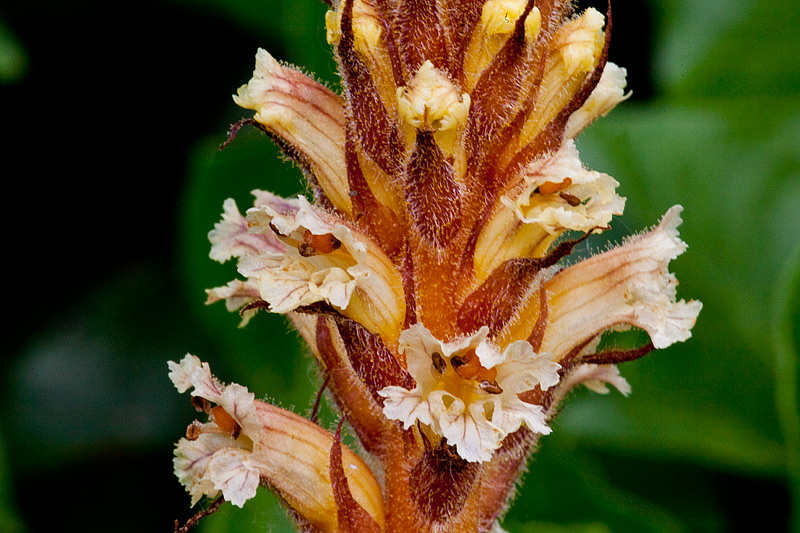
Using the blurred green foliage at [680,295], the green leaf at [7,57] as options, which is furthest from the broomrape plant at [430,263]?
the green leaf at [7,57]

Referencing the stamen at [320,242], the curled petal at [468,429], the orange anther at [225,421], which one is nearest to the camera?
the curled petal at [468,429]

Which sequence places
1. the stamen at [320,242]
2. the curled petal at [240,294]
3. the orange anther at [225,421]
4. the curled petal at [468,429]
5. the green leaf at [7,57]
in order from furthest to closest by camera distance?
the green leaf at [7,57], the curled petal at [240,294], the orange anther at [225,421], the stamen at [320,242], the curled petal at [468,429]

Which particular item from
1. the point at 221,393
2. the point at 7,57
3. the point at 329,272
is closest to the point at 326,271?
the point at 329,272

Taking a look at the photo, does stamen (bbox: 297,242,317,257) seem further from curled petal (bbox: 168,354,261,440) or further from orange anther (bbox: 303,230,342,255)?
curled petal (bbox: 168,354,261,440)

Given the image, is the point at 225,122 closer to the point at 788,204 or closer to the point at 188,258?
the point at 188,258

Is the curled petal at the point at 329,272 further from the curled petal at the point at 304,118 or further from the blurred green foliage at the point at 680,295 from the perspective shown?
the blurred green foliage at the point at 680,295

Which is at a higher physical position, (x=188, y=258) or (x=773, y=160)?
(x=773, y=160)

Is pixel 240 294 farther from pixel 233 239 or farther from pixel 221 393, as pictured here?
pixel 221 393

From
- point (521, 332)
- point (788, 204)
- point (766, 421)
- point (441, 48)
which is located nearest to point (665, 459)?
point (766, 421)
